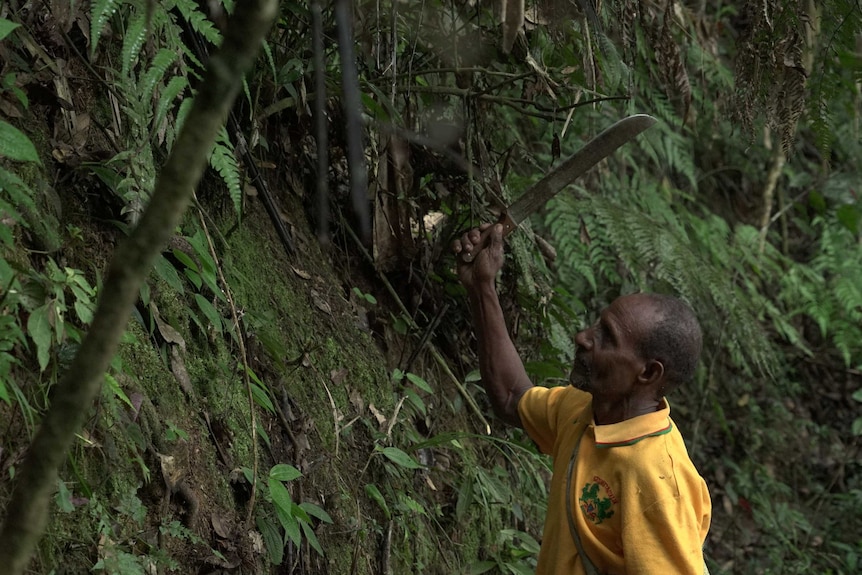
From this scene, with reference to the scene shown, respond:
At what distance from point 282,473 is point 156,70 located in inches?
45.8

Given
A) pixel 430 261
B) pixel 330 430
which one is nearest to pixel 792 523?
pixel 430 261

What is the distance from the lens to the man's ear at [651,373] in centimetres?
258

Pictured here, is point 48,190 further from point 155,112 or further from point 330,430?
point 330,430

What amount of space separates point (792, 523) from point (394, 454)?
413 centimetres

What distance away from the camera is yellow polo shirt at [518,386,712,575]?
2.28m

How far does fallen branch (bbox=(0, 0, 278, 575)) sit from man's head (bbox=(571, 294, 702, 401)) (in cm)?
196

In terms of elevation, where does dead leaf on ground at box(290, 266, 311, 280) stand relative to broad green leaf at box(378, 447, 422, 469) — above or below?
above

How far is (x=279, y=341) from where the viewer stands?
3.06 metres

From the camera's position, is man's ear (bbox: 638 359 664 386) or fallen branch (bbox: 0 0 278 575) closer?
fallen branch (bbox: 0 0 278 575)

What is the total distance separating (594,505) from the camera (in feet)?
8.08

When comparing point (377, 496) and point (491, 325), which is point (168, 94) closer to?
point (491, 325)

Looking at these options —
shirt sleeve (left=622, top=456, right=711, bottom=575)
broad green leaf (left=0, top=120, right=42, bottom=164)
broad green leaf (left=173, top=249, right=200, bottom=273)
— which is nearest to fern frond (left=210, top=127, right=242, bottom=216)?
broad green leaf (left=173, top=249, right=200, bottom=273)

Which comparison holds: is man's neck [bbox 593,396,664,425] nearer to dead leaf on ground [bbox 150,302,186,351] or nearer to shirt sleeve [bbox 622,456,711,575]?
shirt sleeve [bbox 622,456,711,575]

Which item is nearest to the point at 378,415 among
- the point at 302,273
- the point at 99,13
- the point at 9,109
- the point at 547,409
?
the point at 302,273
